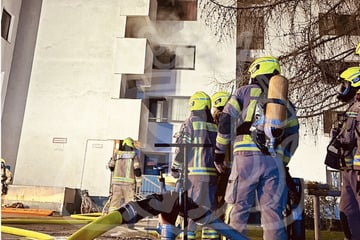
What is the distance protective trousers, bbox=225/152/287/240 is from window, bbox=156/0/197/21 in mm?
9101

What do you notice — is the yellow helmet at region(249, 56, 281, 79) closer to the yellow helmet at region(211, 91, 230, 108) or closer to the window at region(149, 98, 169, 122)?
the yellow helmet at region(211, 91, 230, 108)

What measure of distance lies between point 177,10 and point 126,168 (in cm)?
700

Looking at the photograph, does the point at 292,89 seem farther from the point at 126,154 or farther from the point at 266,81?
the point at 126,154

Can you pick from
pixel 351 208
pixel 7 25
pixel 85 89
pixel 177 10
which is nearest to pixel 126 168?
pixel 351 208

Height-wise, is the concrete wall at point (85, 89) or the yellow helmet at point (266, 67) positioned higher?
the concrete wall at point (85, 89)

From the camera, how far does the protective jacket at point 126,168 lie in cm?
542

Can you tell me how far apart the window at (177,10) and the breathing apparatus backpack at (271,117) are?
8978 mm

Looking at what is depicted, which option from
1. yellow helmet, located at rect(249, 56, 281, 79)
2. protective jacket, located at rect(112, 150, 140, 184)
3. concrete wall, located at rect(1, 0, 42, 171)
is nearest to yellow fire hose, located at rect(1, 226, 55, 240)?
yellow helmet, located at rect(249, 56, 281, 79)

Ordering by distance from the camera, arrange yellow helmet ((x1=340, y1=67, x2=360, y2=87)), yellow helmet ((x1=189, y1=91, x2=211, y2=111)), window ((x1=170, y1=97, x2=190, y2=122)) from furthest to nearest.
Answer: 1. window ((x1=170, y1=97, x2=190, y2=122))
2. yellow helmet ((x1=189, y1=91, x2=211, y2=111))
3. yellow helmet ((x1=340, y1=67, x2=360, y2=87))

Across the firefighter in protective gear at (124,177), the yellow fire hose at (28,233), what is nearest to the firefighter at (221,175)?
the yellow fire hose at (28,233)

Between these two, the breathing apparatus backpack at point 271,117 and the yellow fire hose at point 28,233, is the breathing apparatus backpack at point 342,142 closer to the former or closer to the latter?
the breathing apparatus backpack at point 271,117

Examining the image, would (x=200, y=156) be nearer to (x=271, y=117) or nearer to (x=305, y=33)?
(x=271, y=117)

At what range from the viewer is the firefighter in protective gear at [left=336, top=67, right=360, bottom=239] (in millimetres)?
2670

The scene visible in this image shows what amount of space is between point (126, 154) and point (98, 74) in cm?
506
